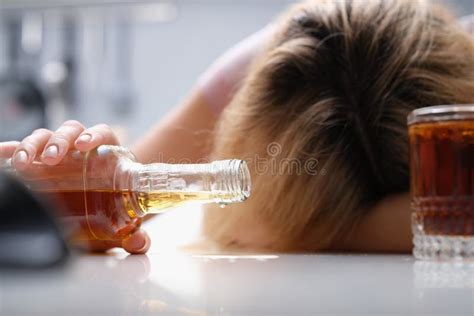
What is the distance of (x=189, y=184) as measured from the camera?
0.53 m

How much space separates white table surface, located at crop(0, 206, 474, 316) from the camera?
26cm

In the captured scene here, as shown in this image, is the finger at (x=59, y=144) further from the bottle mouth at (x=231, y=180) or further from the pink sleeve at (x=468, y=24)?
the pink sleeve at (x=468, y=24)

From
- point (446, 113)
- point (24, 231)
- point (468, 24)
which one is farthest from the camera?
point (468, 24)

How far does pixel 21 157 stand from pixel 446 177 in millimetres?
367

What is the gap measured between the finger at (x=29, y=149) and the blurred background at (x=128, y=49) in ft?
6.59

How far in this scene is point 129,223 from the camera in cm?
56

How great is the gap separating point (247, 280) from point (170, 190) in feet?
0.60

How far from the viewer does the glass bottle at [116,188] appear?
1.73 feet

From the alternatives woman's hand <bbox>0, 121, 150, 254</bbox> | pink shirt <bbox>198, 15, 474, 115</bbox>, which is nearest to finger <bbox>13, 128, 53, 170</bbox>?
woman's hand <bbox>0, 121, 150, 254</bbox>

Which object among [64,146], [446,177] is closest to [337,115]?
[446,177]

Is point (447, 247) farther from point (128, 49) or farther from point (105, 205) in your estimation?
point (128, 49)

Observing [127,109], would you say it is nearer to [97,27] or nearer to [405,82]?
[97,27]

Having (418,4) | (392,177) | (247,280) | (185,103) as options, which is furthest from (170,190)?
(185,103)

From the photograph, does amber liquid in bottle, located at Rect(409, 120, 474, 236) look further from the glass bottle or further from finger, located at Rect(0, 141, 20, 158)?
finger, located at Rect(0, 141, 20, 158)
